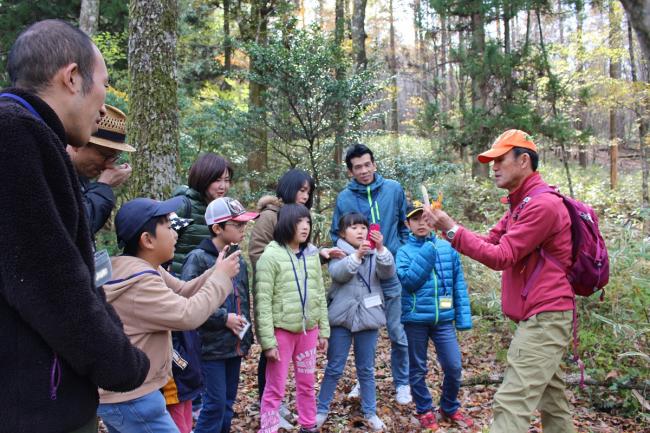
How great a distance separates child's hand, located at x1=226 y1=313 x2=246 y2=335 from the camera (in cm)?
360

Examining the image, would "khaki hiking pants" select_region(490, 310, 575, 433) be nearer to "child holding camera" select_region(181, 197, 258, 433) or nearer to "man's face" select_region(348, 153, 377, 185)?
"child holding camera" select_region(181, 197, 258, 433)

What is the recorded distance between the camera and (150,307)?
8.09 ft

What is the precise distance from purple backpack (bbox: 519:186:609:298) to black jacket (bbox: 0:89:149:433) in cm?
293

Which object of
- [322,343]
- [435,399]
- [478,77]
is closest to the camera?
[322,343]

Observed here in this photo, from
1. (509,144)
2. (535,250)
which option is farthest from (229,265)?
(509,144)

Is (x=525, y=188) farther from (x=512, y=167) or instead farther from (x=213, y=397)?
(x=213, y=397)

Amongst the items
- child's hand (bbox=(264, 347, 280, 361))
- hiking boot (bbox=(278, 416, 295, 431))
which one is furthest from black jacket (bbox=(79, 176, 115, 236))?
hiking boot (bbox=(278, 416, 295, 431))

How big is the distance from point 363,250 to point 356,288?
0.44 meters

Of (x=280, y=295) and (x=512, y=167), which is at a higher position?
(x=512, y=167)

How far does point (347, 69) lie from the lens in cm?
750

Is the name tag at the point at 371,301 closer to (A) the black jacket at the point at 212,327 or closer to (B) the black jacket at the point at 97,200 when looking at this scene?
(A) the black jacket at the point at 212,327

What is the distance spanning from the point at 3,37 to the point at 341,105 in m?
10.1

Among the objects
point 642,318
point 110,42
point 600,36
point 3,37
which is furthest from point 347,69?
point 600,36

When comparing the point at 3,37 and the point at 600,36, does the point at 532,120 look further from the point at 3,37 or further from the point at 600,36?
the point at 3,37
